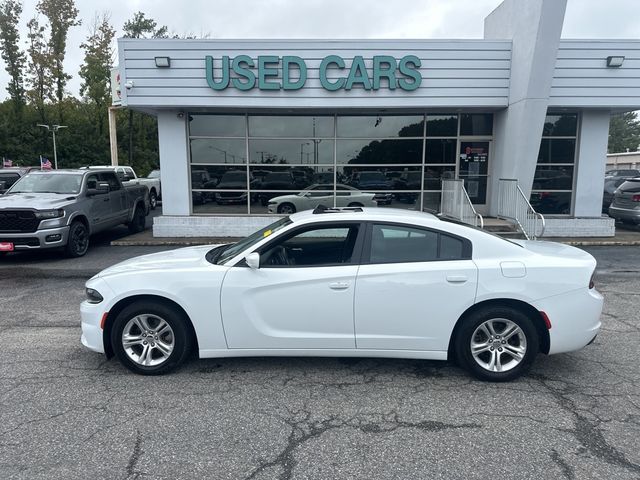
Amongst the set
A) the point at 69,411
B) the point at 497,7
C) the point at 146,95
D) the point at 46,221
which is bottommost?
the point at 69,411

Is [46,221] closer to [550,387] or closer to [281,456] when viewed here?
[281,456]

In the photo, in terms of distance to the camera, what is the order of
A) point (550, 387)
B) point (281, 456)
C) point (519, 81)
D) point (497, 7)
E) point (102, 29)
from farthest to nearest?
point (102, 29) < point (497, 7) < point (519, 81) < point (550, 387) < point (281, 456)

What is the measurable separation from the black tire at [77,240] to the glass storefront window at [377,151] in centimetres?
660

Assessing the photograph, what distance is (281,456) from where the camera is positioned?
3.14 meters

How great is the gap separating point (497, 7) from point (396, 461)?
13125mm

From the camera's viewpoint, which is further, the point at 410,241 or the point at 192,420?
the point at 410,241

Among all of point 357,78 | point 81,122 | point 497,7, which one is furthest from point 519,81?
point 81,122

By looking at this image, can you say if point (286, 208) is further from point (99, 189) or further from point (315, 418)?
point (315, 418)

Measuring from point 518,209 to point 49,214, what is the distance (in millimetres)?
10420

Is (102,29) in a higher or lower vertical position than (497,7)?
higher

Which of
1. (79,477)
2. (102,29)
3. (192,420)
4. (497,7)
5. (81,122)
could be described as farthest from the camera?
(81,122)

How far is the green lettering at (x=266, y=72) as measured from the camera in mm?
11430

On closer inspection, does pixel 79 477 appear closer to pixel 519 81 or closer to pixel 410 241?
pixel 410 241

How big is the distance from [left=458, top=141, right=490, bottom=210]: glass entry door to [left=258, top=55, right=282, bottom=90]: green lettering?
5.46 meters
